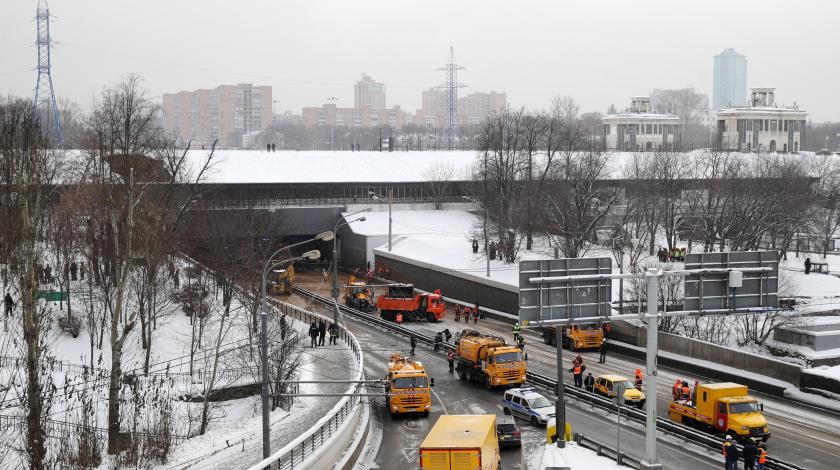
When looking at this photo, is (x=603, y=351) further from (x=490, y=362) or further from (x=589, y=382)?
(x=490, y=362)

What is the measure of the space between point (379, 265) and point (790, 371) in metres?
38.5

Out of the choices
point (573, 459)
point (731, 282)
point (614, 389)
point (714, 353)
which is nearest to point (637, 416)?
point (614, 389)

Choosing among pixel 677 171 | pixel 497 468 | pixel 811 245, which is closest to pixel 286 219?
pixel 677 171

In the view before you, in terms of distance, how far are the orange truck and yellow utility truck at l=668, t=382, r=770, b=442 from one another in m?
23.1

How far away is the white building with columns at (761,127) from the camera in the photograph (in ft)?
374

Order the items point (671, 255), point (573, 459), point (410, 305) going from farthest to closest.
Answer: point (671, 255) < point (410, 305) < point (573, 459)

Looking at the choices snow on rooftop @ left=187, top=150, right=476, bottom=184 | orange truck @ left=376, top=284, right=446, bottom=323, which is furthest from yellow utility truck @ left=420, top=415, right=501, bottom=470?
snow on rooftop @ left=187, top=150, right=476, bottom=184

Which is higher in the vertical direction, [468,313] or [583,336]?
[583,336]

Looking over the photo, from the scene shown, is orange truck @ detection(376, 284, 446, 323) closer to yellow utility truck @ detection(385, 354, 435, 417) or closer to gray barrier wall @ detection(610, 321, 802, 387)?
gray barrier wall @ detection(610, 321, 802, 387)

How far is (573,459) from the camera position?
23031 mm

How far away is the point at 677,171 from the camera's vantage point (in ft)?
241

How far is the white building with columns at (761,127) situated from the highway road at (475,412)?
84.9m

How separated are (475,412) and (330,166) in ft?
180

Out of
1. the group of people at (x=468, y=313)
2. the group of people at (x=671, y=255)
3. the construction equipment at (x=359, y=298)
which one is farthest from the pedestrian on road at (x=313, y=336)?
the group of people at (x=671, y=255)
